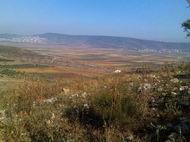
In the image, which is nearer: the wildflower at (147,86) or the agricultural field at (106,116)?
the agricultural field at (106,116)

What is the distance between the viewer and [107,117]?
7.82m

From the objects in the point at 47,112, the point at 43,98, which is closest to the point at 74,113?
the point at 47,112

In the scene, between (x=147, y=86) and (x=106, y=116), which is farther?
(x=147, y=86)

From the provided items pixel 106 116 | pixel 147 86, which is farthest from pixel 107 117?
pixel 147 86

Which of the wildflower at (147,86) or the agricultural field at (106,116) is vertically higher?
the wildflower at (147,86)

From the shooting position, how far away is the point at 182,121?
739 centimetres

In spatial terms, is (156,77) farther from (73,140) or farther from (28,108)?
(73,140)

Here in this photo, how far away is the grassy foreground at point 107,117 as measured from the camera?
7.27 meters

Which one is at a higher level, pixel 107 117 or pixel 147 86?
pixel 147 86

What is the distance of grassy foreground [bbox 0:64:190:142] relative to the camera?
7.27 m

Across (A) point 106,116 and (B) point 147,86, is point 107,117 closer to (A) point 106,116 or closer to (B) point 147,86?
(A) point 106,116

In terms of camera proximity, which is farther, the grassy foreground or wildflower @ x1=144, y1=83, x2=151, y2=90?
wildflower @ x1=144, y1=83, x2=151, y2=90

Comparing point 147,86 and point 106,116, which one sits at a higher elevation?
point 147,86

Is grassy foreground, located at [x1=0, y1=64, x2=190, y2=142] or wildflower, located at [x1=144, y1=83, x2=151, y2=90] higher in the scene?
wildflower, located at [x1=144, y1=83, x2=151, y2=90]
